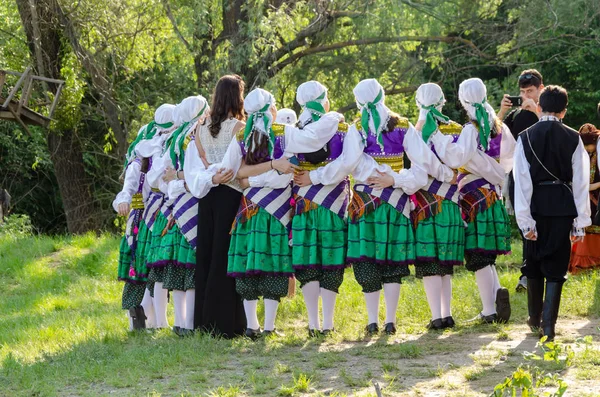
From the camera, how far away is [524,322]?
807 cm

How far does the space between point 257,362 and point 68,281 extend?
6.66 m

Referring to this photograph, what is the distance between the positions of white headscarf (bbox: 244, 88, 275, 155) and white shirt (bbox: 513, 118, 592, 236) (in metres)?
1.73

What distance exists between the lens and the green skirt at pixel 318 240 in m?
7.56

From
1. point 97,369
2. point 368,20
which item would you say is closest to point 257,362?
point 97,369

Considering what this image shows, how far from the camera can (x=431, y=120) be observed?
777 cm

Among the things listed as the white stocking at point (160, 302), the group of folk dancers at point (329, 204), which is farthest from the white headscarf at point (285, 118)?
the white stocking at point (160, 302)

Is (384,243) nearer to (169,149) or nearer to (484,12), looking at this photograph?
(169,149)

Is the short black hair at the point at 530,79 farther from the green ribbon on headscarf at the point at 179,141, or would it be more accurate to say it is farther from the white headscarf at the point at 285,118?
the green ribbon on headscarf at the point at 179,141

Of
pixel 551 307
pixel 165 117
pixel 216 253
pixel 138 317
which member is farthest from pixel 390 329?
pixel 165 117

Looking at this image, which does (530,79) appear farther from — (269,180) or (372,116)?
(269,180)

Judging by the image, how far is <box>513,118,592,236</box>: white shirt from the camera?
22.8 ft

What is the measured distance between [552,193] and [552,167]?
0.55ft

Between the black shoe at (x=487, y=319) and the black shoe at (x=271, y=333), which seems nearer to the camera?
the black shoe at (x=271, y=333)

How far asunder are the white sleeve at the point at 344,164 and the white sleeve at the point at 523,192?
1097 millimetres
